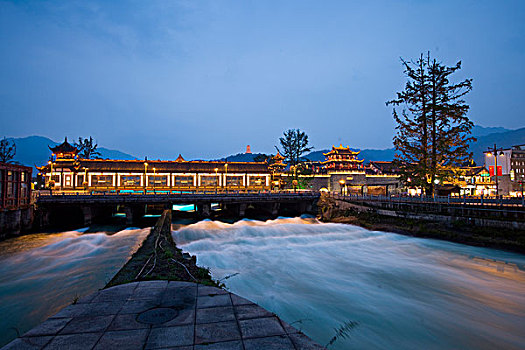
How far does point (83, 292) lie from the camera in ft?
34.5

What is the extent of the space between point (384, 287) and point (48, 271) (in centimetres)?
1671

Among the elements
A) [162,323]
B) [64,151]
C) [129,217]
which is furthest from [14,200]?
[64,151]

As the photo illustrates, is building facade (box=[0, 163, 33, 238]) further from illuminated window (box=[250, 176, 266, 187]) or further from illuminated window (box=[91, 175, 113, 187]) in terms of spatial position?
illuminated window (box=[250, 176, 266, 187])

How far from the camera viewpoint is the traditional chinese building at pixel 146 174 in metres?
46.9

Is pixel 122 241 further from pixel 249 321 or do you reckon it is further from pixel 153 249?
pixel 249 321

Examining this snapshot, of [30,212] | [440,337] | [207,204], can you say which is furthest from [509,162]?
[30,212]

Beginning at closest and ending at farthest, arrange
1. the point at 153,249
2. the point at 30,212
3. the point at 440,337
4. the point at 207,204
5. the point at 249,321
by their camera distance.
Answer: the point at 249,321 < the point at 440,337 < the point at 153,249 < the point at 30,212 < the point at 207,204

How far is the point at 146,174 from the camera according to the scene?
49.1 meters

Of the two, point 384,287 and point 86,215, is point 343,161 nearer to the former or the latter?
point 86,215

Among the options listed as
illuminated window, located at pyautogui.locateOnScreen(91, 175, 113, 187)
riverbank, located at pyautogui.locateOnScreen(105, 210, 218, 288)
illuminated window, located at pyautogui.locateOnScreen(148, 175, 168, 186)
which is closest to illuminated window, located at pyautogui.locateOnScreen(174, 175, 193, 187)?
illuminated window, located at pyautogui.locateOnScreen(148, 175, 168, 186)

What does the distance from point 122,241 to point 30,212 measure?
12102 millimetres

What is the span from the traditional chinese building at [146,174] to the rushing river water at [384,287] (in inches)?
1134

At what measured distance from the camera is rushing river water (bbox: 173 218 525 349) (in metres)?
7.96

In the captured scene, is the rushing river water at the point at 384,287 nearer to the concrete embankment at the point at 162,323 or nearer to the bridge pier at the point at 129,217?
the concrete embankment at the point at 162,323
